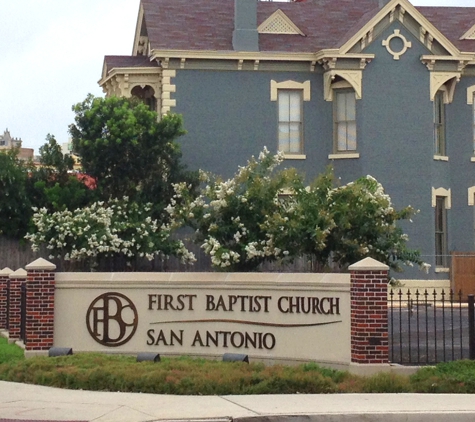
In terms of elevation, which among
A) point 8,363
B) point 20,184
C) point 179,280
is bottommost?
point 8,363

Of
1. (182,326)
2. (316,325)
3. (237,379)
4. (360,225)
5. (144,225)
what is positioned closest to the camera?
(237,379)

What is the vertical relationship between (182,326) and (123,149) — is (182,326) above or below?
below

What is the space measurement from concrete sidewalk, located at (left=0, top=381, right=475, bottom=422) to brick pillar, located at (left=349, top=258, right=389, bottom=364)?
6.42ft

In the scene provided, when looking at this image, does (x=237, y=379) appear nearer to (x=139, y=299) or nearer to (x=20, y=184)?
(x=139, y=299)

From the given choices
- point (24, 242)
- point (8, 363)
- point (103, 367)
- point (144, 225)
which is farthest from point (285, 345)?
point (24, 242)

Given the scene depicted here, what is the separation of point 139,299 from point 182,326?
97cm

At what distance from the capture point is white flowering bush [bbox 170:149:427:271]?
917 inches

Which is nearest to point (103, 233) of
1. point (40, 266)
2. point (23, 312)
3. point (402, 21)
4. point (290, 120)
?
point (23, 312)

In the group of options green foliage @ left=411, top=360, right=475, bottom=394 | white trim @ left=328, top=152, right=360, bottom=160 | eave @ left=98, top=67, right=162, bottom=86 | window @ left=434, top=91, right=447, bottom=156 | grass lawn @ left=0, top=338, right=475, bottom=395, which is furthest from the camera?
window @ left=434, top=91, right=447, bottom=156

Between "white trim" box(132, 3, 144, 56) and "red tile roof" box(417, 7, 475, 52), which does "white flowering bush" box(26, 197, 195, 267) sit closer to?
"white trim" box(132, 3, 144, 56)

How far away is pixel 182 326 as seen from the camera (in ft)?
63.6

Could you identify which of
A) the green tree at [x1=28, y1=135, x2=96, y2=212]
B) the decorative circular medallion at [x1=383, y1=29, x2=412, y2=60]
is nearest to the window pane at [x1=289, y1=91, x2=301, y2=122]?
the decorative circular medallion at [x1=383, y1=29, x2=412, y2=60]

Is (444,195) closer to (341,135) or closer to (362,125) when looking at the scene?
(362,125)

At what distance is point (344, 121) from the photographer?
109 feet
